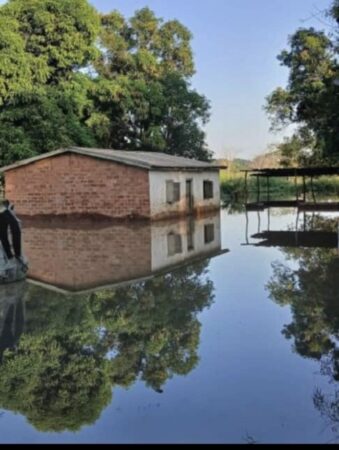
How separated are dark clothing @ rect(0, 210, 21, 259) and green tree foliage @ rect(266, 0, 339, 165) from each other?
1757 cm

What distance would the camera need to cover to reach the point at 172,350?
6418 mm

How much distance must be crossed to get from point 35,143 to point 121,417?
25844 mm

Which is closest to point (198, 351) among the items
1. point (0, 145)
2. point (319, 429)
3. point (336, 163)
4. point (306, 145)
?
point (319, 429)

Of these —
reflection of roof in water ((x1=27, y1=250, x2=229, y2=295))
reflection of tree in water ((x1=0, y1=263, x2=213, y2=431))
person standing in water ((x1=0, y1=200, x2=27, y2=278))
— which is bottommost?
reflection of roof in water ((x1=27, y1=250, x2=229, y2=295))

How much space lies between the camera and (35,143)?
29062 mm

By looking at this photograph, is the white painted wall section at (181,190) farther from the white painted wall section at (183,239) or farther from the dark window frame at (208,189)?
the white painted wall section at (183,239)

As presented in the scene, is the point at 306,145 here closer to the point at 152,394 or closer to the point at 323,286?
the point at 323,286

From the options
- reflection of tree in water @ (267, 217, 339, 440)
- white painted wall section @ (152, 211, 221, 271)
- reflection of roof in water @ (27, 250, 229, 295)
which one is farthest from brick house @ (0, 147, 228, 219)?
reflection of tree in water @ (267, 217, 339, 440)

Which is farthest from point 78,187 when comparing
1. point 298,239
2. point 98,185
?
point 298,239

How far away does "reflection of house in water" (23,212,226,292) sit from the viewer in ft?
38.3

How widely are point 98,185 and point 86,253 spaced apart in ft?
29.0

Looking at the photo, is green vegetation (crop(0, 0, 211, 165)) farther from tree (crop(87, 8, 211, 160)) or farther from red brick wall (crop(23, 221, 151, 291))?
red brick wall (crop(23, 221, 151, 291))

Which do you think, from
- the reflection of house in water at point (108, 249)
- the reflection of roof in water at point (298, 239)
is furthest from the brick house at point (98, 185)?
the reflection of roof in water at point (298, 239)

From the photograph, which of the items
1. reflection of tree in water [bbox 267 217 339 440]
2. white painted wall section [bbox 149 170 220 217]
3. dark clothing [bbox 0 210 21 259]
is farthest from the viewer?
white painted wall section [bbox 149 170 220 217]
